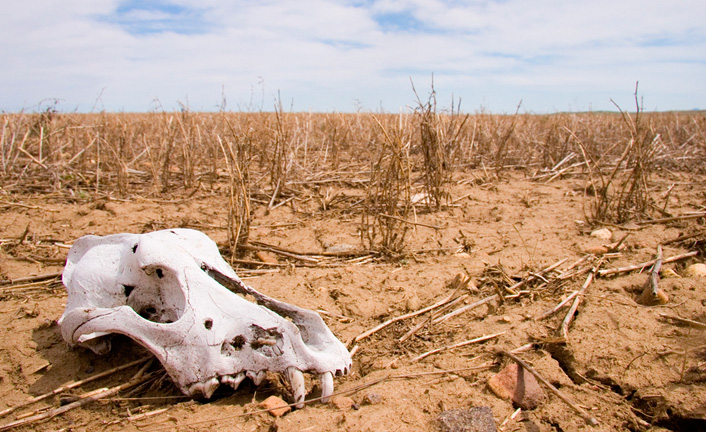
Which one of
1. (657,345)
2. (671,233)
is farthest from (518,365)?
(671,233)

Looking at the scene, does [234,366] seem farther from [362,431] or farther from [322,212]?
[322,212]

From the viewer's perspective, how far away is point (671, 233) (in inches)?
157

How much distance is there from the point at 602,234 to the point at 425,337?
7.90 ft

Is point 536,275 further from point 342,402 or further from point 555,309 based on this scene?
point 342,402

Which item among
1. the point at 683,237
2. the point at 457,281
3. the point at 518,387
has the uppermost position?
the point at 683,237

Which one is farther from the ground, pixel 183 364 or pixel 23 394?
pixel 183 364

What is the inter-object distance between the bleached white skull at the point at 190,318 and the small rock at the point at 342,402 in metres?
0.04

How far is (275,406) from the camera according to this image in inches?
71.3

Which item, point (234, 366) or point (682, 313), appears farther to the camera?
point (682, 313)

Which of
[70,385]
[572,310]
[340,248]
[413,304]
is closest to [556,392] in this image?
[572,310]

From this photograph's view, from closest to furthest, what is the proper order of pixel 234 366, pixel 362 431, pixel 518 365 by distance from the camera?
pixel 362 431 → pixel 234 366 → pixel 518 365

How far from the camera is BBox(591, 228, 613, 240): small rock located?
156 inches

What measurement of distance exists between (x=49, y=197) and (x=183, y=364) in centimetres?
431

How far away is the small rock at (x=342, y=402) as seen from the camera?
1822 mm
